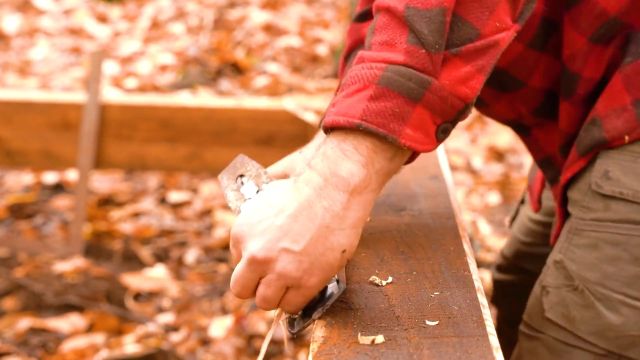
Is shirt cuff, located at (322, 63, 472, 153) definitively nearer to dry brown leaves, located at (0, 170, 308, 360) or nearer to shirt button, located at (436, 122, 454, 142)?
shirt button, located at (436, 122, 454, 142)

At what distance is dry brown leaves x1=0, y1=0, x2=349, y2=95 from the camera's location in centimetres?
481

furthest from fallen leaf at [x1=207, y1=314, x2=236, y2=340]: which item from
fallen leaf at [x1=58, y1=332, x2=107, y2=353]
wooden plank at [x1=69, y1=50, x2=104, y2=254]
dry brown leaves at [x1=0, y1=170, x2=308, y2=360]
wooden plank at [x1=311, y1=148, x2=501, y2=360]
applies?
wooden plank at [x1=311, y1=148, x2=501, y2=360]

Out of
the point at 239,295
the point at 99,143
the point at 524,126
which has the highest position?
the point at 524,126

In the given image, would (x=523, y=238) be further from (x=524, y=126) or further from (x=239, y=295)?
(x=239, y=295)

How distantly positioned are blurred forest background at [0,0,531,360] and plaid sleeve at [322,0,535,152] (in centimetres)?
67

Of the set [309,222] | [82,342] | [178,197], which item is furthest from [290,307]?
[178,197]

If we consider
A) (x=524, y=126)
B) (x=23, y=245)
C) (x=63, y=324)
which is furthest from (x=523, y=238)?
(x=23, y=245)

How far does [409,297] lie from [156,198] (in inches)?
114

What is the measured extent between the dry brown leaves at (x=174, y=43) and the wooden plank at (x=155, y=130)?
1418 millimetres

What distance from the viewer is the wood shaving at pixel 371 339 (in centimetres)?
112

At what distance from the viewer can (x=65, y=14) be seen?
18.4ft

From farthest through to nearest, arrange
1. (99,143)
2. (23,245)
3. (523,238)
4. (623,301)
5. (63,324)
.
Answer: (23,245) → (99,143) → (63,324) → (523,238) → (623,301)

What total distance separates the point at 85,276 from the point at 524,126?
212 cm

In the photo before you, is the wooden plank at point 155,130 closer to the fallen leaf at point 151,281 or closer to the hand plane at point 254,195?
the fallen leaf at point 151,281
